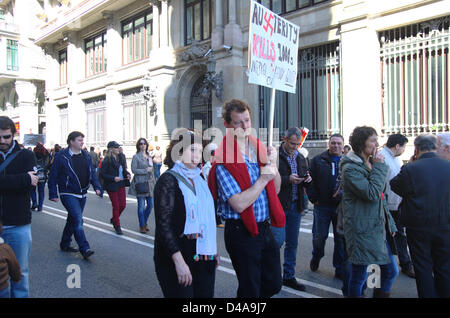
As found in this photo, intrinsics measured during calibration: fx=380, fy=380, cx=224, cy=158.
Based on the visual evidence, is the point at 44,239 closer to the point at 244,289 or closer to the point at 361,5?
the point at 244,289

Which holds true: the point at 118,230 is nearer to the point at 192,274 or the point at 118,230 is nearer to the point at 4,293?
the point at 4,293

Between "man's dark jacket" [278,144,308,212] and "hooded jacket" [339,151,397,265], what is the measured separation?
1155 millimetres

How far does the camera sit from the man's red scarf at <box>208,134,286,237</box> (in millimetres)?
2857

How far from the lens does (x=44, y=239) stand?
7547 millimetres

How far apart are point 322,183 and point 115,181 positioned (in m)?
4.48

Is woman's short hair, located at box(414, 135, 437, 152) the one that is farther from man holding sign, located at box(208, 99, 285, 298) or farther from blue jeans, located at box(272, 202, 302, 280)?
blue jeans, located at box(272, 202, 302, 280)

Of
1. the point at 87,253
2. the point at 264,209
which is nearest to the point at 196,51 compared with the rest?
the point at 87,253

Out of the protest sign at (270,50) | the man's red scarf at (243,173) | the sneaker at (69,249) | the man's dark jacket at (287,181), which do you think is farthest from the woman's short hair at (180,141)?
the sneaker at (69,249)

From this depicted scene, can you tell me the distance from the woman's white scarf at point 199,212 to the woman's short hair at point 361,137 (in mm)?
1656

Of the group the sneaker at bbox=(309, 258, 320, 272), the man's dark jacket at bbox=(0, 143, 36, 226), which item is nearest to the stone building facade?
the sneaker at bbox=(309, 258, 320, 272)

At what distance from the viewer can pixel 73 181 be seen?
623 centimetres

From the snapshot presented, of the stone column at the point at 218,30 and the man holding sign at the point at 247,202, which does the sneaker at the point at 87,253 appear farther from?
the stone column at the point at 218,30

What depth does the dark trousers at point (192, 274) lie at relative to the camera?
275cm

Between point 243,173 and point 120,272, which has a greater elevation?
point 243,173
